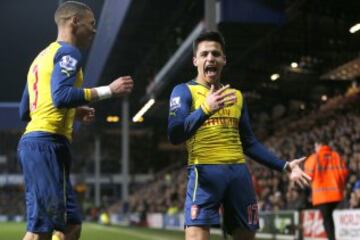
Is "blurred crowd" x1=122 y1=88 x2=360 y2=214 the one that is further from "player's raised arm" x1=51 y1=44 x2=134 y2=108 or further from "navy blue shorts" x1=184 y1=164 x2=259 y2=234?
"player's raised arm" x1=51 y1=44 x2=134 y2=108

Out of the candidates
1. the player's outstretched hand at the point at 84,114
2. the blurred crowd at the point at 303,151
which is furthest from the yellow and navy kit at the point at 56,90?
the blurred crowd at the point at 303,151

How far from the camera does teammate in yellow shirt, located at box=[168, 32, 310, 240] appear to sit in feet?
14.6

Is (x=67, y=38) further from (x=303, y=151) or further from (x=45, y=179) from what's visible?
(x=303, y=151)

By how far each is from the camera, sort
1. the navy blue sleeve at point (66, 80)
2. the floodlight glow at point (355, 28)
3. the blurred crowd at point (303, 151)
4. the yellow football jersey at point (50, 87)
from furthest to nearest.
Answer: the floodlight glow at point (355, 28) → the blurred crowd at point (303, 151) → the yellow football jersey at point (50, 87) → the navy blue sleeve at point (66, 80)

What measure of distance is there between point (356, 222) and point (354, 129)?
25.5 feet

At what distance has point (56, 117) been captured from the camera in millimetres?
4555

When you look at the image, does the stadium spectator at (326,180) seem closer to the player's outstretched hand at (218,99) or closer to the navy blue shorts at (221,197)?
the navy blue shorts at (221,197)

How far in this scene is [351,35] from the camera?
886 inches

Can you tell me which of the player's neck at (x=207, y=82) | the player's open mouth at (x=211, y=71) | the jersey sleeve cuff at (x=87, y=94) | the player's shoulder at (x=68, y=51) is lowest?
the jersey sleeve cuff at (x=87, y=94)

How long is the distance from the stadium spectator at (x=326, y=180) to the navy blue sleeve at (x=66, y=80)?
7.06 m

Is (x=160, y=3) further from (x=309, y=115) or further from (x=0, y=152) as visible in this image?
(x=0, y=152)

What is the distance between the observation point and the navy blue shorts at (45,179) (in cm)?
441

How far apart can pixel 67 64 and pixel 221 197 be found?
50.7 inches

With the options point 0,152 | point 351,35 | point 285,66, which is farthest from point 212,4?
point 0,152
